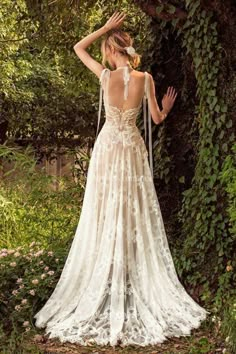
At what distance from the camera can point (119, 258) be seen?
17.2ft

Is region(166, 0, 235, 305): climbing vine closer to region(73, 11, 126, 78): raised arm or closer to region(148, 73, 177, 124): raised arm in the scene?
region(148, 73, 177, 124): raised arm

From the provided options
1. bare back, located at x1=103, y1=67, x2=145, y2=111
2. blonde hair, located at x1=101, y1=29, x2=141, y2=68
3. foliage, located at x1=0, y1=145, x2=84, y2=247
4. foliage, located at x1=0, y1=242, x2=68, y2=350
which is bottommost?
foliage, located at x1=0, y1=242, x2=68, y2=350

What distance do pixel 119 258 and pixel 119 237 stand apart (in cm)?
17

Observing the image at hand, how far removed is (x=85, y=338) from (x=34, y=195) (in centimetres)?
351

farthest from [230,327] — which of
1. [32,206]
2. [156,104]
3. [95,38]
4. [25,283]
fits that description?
A: [32,206]

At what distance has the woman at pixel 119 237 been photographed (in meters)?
5.13

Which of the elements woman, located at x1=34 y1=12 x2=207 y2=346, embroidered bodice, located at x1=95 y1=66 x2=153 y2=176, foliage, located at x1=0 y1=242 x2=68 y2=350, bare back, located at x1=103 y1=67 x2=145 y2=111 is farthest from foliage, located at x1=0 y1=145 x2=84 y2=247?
bare back, located at x1=103 y1=67 x2=145 y2=111

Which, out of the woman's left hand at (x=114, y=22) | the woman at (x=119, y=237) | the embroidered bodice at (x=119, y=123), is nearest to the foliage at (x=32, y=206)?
the woman at (x=119, y=237)

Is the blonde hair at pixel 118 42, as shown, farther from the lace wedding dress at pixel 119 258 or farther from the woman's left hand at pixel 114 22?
the lace wedding dress at pixel 119 258

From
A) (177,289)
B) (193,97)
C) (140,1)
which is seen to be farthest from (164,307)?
(140,1)

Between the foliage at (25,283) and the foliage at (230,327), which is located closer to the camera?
the foliage at (230,327)

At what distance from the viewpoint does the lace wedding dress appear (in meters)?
5.06

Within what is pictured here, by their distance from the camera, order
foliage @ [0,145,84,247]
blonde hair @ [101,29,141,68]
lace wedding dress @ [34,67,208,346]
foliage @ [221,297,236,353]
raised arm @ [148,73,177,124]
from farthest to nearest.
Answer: foliage @ [0,145,84,247] < raised arm @ [148,73,177,124] < blonde hair @ [101,29,141,68] < lace wedding dress @ [34,67,208,346] < foliage @ [221,297,236,353]

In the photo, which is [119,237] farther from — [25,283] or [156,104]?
[156,104]
